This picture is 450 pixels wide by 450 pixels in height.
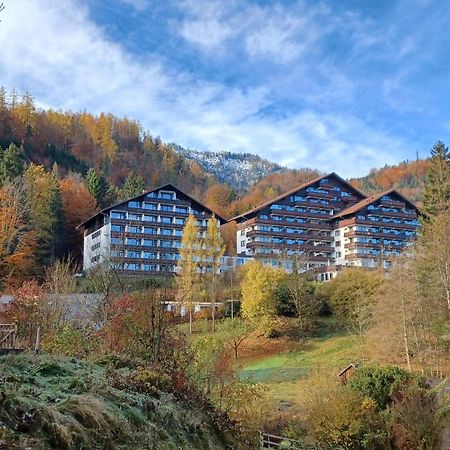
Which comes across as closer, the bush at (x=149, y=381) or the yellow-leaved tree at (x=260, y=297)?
the bush at (x=149, y=381)

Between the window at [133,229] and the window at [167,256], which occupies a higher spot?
the window at [133,229]

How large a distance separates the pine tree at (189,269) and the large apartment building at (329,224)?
19725 millimetres

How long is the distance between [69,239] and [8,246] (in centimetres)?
1947

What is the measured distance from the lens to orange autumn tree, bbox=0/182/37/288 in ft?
156

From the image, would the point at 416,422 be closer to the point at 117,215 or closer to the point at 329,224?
the point at 117,215

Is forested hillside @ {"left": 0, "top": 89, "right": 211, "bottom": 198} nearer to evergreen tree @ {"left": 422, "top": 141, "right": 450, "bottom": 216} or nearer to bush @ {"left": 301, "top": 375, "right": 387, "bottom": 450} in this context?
evergreen tree @ {"left": 422, "top": 141, "right": 450, "bottom": 216}

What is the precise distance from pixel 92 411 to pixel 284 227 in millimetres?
66201

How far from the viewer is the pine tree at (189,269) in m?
46.0

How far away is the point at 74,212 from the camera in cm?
6812

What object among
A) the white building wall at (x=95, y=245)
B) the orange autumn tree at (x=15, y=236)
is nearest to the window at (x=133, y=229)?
the white building wall at (x=95, y=245)

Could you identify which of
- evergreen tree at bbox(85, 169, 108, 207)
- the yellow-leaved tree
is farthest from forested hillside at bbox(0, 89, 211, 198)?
the yellow-leaved tree

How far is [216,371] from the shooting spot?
57.2ft

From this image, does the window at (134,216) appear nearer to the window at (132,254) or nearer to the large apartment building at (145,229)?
the large apartment building at (145,229)

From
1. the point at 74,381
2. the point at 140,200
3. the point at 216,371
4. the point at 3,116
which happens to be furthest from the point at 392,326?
the point at 3,116
